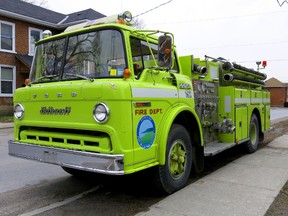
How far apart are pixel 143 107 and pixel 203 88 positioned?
2.49 metres

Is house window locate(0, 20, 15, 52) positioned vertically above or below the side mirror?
above

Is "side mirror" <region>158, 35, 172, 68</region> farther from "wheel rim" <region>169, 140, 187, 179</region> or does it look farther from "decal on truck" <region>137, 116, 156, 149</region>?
"wheel rim" <region>169, 140, 187, 179</region>

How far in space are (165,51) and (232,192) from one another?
89.8 inches

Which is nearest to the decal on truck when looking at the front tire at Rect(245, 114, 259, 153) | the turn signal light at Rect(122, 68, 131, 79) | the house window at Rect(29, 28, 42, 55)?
the turn signal light at Rect(122, 68, 131, 79)

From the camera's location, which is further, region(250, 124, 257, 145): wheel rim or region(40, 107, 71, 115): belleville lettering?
region(250, 124, 257, 145): wheel rim

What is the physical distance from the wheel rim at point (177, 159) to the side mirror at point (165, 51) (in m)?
1.20

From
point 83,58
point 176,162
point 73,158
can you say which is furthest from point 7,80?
point 73,158

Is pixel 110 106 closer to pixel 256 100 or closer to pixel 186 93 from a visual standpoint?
pixel 186 93

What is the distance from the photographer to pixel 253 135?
870cm

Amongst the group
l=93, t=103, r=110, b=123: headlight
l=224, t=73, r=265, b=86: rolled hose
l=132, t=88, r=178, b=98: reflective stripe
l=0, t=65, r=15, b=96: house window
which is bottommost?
l=93, t=103, r=110, b=123: headlight

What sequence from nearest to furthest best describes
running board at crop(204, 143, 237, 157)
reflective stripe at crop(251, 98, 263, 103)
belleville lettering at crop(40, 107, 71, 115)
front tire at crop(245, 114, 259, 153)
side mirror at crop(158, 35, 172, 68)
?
belleville lettering at crop(40, 107, 71, 115), side mirror at crop(158, 35, 172, 68), running board at crop(204, 143, 237, 157), front tire at crop(245, 114, 259, 153), reflective stripe at crop(251, 98, 263, 103)

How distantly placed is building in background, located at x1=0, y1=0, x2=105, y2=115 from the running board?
634 inches

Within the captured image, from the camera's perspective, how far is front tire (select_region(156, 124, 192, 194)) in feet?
15.6

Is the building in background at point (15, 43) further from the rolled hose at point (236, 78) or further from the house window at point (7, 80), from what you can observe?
the rolled hose at point (236, 78)
